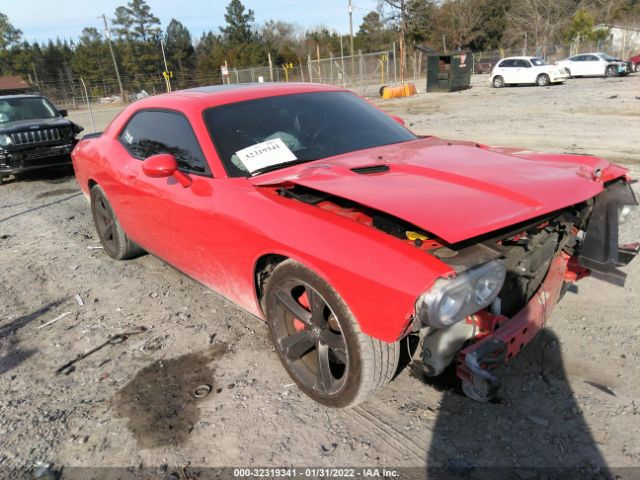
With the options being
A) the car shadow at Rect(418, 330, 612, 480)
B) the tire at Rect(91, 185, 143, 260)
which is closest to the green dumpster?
the tire at Rect(91, 185, 143, 260)

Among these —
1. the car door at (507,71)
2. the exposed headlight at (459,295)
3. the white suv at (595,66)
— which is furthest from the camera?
the white suv at (595,66)

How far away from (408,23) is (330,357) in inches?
2100

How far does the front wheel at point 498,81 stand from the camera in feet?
78.7

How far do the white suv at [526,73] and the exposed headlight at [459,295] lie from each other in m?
24.8

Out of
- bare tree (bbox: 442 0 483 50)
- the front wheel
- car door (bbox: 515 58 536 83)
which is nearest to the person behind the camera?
car door (bbox: 515 58 536 83)

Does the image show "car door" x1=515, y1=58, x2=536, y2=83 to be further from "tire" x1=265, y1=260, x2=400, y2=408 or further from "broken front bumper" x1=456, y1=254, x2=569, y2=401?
"tire" x1=265, y1=260, x2=400, y2=408

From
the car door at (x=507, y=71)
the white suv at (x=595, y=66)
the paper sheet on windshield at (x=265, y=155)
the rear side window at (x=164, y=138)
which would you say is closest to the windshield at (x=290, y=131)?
the paper sheet on windshield at (x=265, y=155)

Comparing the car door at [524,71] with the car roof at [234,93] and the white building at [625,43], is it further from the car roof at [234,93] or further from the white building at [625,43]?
the car roof at [234,93]

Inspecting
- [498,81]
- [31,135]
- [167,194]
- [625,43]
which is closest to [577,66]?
[498,81]

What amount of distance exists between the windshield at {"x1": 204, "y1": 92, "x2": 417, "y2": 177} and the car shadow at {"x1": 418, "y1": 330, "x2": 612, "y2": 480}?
158cm

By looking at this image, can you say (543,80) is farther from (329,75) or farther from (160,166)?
(160,166)

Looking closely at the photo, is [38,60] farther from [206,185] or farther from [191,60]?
[206,185]

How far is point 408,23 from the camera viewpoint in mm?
49344

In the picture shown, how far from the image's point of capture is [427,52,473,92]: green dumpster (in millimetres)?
22984
